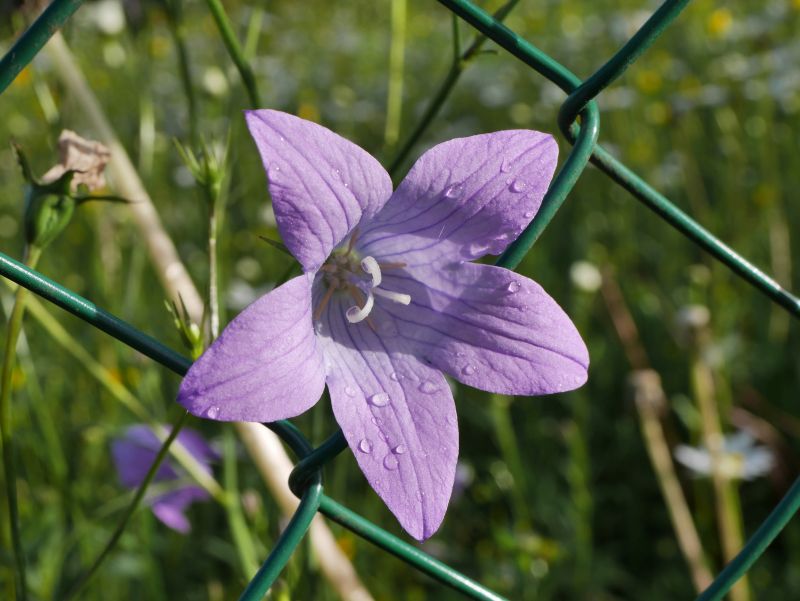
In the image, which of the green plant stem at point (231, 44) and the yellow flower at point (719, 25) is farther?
the yellow flower at point (719, 25)

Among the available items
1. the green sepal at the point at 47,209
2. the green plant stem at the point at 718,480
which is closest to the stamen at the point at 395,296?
the green sepal at the point at 47,209

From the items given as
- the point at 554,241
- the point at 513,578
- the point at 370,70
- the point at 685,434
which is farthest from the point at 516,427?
the point at 370,70

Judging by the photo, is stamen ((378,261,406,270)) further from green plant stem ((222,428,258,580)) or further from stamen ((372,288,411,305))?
green plant stem ((222,428,258,580))

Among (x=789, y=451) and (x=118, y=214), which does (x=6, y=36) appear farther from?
(x=789, y=451)

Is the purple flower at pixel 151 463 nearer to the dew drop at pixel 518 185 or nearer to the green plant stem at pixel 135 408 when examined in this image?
the green plant stem at pixel 135 408

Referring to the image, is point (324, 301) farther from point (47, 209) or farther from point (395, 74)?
point (395, 74)

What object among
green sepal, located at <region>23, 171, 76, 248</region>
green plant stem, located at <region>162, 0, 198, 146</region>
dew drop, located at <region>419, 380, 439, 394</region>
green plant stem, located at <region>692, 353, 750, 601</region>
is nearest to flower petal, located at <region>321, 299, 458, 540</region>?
dew drop, located at <region>419, 380, 439, 394</region>
